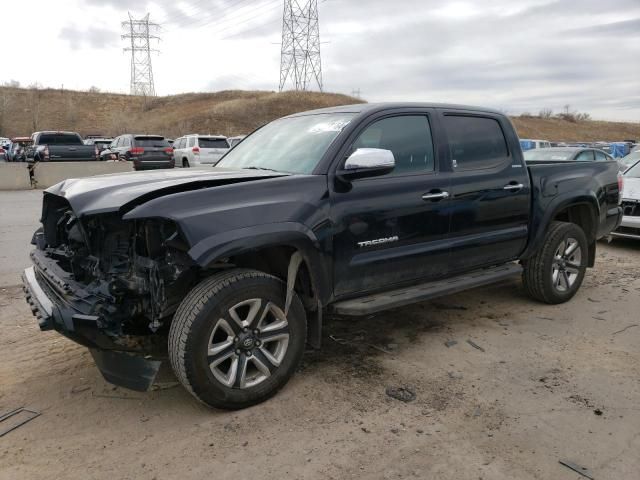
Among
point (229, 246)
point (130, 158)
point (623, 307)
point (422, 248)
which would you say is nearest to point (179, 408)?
point (229, 246)

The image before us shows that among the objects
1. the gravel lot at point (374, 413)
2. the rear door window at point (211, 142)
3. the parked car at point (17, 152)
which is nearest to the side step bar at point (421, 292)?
the gravel lot at point (374, 413)

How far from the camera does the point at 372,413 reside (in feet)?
10.3

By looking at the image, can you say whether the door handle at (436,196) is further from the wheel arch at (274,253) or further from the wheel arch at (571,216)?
the wheel arch at (571,216)

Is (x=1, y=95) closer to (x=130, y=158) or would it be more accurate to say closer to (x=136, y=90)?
(x=136, y=90)

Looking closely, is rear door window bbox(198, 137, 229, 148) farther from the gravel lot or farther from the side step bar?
the side step bar

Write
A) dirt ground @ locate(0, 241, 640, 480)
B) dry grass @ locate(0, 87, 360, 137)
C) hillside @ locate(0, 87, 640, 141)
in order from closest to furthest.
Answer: dirt ground @ locate(0, 241, 640, 480), dry grass @ locate(0, 87, 360, 137), hillside @ locate(0, 87, 640, 141)

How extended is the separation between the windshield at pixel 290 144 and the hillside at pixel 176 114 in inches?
1818

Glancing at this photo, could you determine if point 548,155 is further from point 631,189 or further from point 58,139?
point 58,139

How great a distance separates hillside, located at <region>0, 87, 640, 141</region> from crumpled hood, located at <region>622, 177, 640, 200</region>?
43727 millimetres

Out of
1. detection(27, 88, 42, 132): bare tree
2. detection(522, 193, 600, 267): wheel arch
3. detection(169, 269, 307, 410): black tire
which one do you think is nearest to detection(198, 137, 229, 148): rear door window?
detection(522, 193, 600, 267): wheel arch

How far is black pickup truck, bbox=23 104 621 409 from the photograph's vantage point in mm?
2955

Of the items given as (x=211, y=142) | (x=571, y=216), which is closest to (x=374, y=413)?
(x=571, y=216)

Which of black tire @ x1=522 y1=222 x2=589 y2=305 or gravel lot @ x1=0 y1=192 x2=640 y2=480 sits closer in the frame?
gravel lot @ x1=0 y1=192 x2=640 y2=480

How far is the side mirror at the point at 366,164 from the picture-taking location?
337 cm
